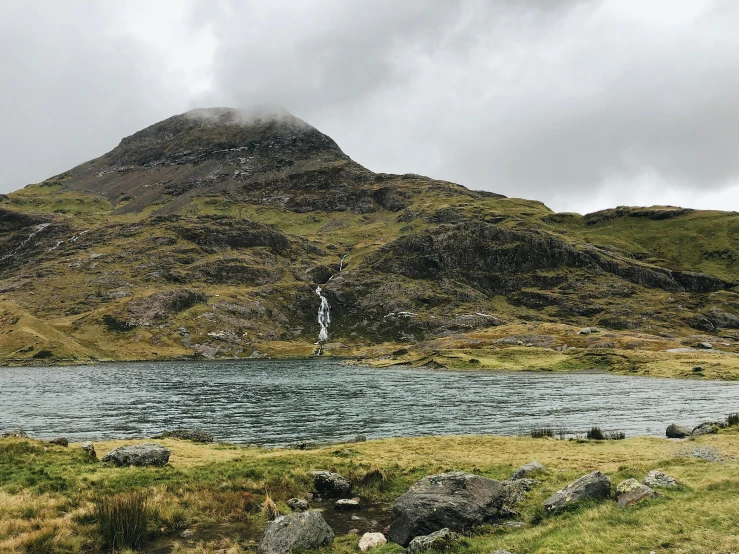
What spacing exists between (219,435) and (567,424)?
125ft

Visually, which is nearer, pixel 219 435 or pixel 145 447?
pixel 145 447

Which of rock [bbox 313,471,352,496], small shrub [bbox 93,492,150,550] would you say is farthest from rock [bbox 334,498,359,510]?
small shrub [bbox 93,492,150,550]

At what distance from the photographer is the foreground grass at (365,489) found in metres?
14.9

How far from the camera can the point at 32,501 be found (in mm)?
19891

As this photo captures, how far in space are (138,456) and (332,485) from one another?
496 inches

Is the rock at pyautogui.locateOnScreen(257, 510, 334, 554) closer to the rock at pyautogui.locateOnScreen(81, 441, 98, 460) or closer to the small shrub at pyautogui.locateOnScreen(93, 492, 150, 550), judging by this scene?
the small shrub at pyautogui.locateOnScreen(93, 492, 150, 550)

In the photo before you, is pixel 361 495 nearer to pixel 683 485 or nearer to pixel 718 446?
pixel 683 485

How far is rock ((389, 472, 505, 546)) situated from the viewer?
17766 mm

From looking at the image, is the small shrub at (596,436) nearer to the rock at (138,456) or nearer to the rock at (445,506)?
the rock at (445,506)

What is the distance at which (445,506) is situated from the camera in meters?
18.3

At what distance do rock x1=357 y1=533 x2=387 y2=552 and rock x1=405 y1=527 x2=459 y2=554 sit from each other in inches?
66.1

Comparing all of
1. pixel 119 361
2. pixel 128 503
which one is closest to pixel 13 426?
pixel 128 503

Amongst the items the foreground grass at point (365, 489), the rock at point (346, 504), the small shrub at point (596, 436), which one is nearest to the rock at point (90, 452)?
the foreground grass at point (365, 489)

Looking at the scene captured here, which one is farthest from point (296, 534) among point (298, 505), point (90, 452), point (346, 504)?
point (90, 452)
